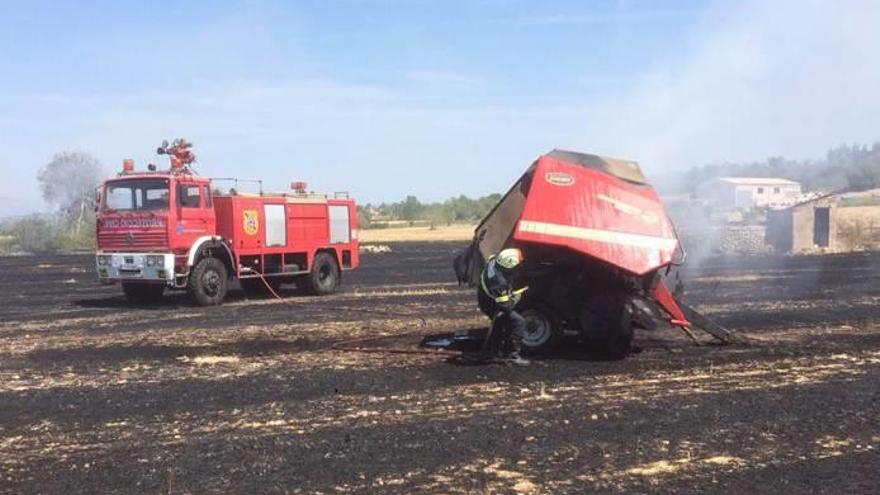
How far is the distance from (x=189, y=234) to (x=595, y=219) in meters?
9.06

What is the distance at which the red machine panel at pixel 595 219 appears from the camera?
9.47 m

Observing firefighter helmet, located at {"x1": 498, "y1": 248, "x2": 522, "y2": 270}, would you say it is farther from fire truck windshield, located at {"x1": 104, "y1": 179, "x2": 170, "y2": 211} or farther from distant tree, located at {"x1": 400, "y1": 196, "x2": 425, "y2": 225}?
distant tree, located at {"x1": 400, "y1": 196, "x2": 425, "y2": 225}

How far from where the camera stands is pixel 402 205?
317 feet

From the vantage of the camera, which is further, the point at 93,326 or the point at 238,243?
the point at 238,243

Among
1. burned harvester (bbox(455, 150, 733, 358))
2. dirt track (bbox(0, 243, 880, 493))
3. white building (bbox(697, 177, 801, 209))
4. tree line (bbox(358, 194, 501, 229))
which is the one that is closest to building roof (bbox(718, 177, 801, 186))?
white building (bbox(697, 177, 801, 209))

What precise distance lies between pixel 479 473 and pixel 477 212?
88.8 m

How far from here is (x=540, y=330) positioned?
995 cm

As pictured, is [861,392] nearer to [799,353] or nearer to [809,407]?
[809,407]

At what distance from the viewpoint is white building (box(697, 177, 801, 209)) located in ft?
67.8

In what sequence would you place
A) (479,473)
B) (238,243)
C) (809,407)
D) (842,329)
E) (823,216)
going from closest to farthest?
Answer: (479,473) → (809,407) → (842,329) → (238,243) → (823,216)

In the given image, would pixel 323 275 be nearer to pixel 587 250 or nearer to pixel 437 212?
pixel 587 250

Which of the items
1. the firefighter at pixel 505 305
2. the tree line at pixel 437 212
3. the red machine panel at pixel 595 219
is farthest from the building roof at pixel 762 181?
the tree line at pixel 437 212

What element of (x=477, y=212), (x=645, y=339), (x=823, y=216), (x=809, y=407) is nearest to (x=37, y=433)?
(x=809, y=407)

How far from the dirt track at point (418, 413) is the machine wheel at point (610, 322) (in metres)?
0.25
